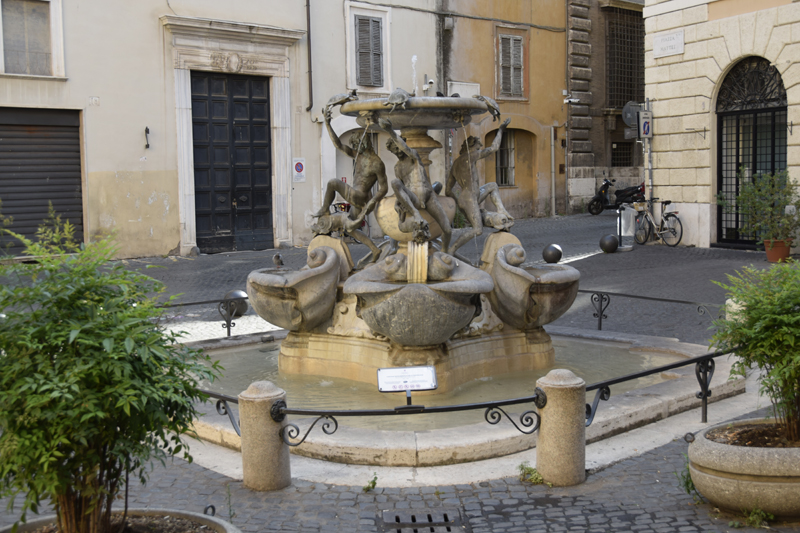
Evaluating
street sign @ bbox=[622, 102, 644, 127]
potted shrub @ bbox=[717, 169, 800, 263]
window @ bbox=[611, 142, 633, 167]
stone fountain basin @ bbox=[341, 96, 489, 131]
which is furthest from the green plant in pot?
window @ bbox=[611, 142, 633, 167]

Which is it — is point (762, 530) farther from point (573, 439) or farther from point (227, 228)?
point (227, 228)

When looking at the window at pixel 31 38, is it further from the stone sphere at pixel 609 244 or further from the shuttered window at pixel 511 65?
the shuttered window at pixel 511 65

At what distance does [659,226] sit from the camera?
57.2ft

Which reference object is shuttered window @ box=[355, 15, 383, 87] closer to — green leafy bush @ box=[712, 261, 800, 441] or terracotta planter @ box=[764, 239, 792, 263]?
terracotta planter @ box=[764, 239, 792, 263]

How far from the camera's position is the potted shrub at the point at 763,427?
399 centimetres

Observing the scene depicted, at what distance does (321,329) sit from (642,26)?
2427cm

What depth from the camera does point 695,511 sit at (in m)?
4.29

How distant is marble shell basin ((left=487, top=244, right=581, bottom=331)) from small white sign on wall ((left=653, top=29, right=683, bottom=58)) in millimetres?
11242

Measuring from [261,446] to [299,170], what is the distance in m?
15.4

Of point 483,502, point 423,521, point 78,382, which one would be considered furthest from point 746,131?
point 78,382

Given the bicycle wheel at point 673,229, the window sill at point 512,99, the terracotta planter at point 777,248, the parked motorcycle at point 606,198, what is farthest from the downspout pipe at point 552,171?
the terracotta planter at point 777,248

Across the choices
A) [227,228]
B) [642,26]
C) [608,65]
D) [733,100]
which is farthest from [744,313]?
[642,26]

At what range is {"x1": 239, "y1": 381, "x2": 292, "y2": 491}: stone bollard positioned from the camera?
471 centimetres

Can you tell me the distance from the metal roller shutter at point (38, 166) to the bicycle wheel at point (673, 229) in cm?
1191
